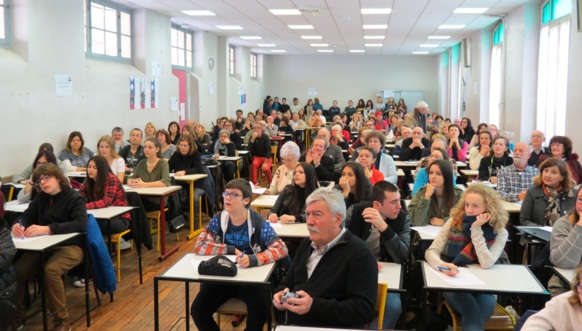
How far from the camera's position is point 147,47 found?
11391 millimetres

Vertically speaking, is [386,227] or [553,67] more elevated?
[553,67]

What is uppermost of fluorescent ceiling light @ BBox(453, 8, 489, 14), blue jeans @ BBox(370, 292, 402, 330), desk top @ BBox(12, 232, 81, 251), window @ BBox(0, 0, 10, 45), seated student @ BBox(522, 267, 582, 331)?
fluorescent ceiling light @ BBox(453, 8, 489, 14)

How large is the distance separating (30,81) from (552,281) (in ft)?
22.3

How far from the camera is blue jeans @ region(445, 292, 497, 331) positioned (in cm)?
343

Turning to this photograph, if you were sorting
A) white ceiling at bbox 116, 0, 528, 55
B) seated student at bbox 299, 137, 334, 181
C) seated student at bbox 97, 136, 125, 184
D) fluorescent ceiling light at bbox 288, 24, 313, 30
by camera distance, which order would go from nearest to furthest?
seated student at bbox 299, 137, 334, 181, seated student at bbox 97, 136, 125, 184, white ceiling at bbox 116, 0, 528, 55, fluorescent ceiling light at bbox 288, 24, 313, 30

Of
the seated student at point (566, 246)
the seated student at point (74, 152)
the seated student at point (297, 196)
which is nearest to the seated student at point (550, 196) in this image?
the seated student at point (566, 246)

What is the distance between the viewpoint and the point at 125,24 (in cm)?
1108

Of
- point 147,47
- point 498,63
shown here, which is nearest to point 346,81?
point 498,63

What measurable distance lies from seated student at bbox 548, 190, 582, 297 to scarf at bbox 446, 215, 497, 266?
0.38 m

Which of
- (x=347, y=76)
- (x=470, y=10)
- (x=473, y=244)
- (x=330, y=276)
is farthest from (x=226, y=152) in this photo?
(x=347, y=76)

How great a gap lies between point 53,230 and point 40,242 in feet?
0.70

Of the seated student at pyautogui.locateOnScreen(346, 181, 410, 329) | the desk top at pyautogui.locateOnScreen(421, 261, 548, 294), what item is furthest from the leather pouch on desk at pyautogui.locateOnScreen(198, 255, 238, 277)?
the desk top at pyautogui.locateOnScreen(421, 261, 548, 294)

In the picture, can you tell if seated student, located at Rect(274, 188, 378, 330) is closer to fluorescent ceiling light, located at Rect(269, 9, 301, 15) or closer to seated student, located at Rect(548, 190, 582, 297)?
seated student, located at Rect(548, 190, 582, 297)

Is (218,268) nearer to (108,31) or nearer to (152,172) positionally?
(152,172)
